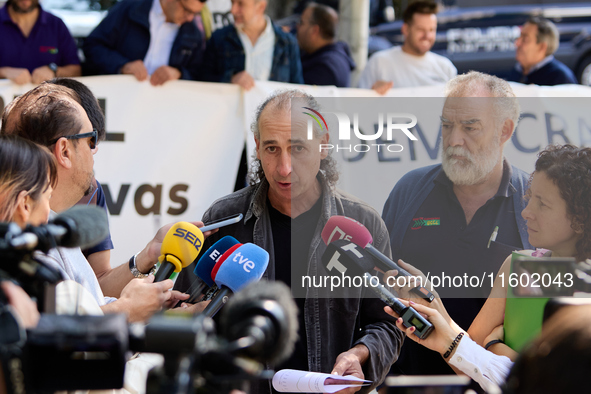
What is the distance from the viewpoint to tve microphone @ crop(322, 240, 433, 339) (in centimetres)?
244

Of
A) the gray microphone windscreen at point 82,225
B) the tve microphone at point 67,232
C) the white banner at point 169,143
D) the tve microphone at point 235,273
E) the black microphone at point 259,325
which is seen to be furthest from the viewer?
the white banner at point 169,143

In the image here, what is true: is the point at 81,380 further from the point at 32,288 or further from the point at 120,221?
the point at 120,221

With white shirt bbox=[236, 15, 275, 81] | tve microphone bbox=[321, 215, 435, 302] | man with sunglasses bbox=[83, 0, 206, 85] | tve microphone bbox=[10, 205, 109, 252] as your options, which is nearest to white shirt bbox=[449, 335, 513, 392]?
tve microphone bbox=[321, 215, 435, 302]

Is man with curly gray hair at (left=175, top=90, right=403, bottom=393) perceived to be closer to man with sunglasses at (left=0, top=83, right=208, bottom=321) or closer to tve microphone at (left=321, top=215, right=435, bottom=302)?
tve microphone at (left=321, top=215, right=435, bottom=302)

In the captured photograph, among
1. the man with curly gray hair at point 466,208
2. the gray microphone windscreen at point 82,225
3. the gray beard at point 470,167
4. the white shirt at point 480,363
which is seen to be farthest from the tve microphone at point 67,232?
the gray beard at point 470,167

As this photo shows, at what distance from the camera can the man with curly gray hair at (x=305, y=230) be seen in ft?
9.44

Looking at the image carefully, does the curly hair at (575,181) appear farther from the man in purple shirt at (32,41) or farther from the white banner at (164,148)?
the man in purple shirt at (32,41)

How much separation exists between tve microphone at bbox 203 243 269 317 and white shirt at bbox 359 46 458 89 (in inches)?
127

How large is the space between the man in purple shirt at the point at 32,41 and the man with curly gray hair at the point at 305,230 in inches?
96.6

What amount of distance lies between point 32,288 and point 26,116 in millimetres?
1448

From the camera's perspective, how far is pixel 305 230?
3000mm

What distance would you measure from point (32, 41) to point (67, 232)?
3948 millimetres

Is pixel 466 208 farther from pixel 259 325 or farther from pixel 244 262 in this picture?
pixel 259 325

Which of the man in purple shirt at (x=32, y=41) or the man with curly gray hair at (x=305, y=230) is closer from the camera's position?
the man with curly gray hair at (x=305, y=230)
